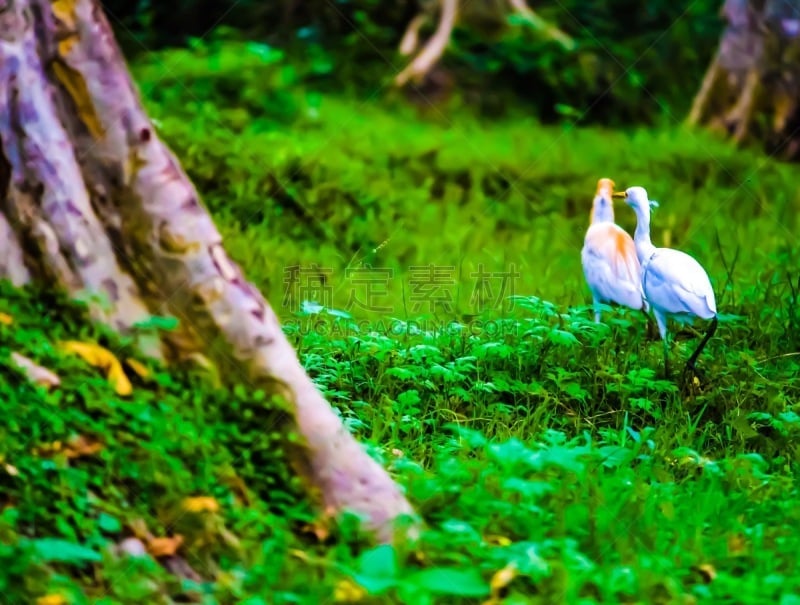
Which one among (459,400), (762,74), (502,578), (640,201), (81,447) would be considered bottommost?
(459,400)

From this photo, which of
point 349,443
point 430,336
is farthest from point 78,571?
point 430,336

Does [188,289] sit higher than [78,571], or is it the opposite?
[188,289]

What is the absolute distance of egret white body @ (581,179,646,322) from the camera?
482 cm

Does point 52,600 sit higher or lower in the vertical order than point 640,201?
lower

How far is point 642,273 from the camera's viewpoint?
459 centimetres

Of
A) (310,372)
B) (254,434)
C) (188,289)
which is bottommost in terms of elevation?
(310,372)

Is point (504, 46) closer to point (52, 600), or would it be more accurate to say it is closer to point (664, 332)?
point (664, 332)

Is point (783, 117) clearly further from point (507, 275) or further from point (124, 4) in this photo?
point (124, 4)

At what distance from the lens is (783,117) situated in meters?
8.59

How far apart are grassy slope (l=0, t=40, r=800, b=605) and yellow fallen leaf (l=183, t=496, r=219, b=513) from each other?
0.13 feet

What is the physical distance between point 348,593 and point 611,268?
2.56 m

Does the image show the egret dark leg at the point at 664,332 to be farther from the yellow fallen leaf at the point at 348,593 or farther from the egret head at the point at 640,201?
the yellow fallen leaf at the point at 348,593

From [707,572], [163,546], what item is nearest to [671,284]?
[707,572]

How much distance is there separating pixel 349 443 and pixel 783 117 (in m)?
6.52
